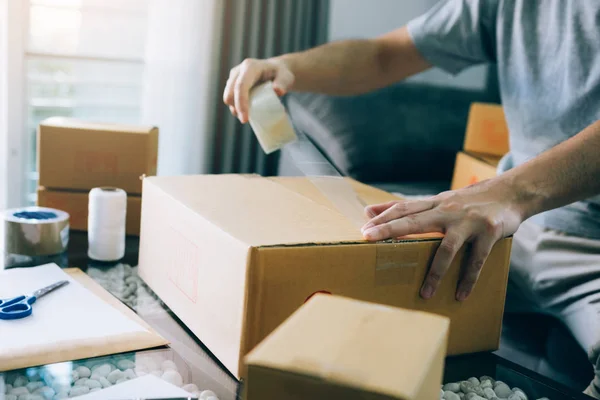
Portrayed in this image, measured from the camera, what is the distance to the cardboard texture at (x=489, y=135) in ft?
7.09

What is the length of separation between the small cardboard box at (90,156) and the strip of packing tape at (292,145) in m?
0.34

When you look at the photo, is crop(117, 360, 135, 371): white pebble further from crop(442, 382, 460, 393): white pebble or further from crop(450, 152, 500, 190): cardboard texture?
crop(450, 152, 500, 190): cardboard texture

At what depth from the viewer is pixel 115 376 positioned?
75 centimetres

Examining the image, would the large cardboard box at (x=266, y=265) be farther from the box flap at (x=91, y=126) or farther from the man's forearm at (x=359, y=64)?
the man's forearm at (x=359, y=64)

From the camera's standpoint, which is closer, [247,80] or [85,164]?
[247,80]

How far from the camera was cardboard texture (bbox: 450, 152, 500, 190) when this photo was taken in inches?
74.5

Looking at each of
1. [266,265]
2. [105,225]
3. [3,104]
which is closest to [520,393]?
[266,265]

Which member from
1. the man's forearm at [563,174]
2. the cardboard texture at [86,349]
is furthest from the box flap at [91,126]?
the man's forearm at [563,174]

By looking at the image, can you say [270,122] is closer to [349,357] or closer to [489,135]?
[349,357]

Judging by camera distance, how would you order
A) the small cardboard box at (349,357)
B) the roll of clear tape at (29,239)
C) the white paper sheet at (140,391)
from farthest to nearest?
the roll of clear tape at (29,239), the white paper sheet at (140,391), the small cardboard box at (349,357)

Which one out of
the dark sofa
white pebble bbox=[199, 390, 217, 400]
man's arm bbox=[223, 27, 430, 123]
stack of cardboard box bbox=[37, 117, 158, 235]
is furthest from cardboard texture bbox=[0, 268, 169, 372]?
the dark sofa

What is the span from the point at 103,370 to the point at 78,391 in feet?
0.18

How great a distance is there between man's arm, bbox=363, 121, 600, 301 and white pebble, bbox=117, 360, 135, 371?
33 centimetres

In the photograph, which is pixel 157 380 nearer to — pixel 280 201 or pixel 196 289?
pixel 196 289
